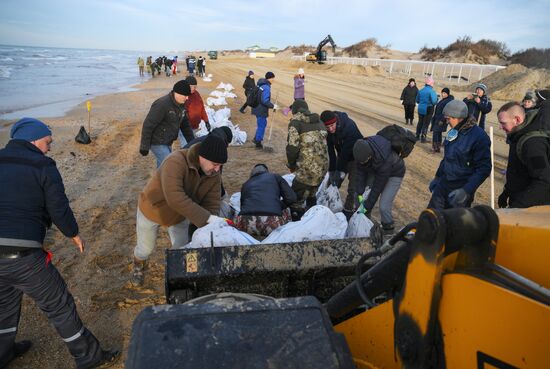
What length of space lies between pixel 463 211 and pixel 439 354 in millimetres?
492

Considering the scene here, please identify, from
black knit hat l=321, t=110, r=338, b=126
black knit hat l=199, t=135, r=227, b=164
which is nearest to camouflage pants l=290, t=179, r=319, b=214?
black knit hat l=321, t=110, r=338, b=126

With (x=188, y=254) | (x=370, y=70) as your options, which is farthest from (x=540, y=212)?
(x=370, y=70)

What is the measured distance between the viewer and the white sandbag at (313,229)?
3328 mm

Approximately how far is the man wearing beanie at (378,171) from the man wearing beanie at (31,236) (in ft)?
10.7

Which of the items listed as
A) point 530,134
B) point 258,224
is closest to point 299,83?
point 258,224

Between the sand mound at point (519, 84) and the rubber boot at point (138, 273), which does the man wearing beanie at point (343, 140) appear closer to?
the rubber boot at point (138, 273)

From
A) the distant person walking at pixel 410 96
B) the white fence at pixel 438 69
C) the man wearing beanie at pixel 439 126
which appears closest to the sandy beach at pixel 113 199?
the man wearing beanie at pixel 439 126

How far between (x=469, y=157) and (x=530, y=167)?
67 centimetres

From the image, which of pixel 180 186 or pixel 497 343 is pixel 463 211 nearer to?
pixel 497 343

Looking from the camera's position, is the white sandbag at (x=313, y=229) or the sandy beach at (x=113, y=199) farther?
the sandy beach at (x=113, y=199)

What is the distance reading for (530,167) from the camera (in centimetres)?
366

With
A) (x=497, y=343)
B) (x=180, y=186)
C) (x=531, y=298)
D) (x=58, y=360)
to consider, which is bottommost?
(x=58, y=360)

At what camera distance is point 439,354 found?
128cm

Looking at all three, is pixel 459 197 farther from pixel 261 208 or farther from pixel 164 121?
pixel 164 121
